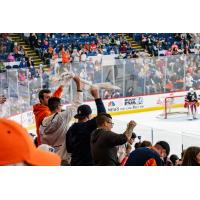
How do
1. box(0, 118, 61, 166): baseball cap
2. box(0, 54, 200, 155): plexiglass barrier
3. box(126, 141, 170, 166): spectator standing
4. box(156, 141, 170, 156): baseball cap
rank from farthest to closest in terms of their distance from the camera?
1. box(0, 54, 200, 155): plexiglass barrier
2. box(156, 141, 170, 156): baseball cap
3. box(126, 141, 170, 166): spectator standing
4. box(0, 118, 61, 166): baseball cap

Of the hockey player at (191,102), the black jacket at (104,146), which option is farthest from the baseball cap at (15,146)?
the hockey player at (191,102)

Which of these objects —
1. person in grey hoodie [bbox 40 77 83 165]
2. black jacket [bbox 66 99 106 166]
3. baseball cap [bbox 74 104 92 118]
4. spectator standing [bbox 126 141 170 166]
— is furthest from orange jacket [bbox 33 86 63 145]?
spectator standing [bbox 126 141 170 166]

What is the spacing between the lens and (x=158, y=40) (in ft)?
16.7

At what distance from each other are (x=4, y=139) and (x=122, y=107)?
12.0ft

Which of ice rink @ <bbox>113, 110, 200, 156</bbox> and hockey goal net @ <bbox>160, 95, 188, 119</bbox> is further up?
hockey goal net @ <bbox>160, 95, 188, 119</bbox>

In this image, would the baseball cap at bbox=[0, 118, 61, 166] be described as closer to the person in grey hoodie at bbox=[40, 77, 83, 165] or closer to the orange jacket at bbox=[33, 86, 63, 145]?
the person in grey hoodie at bbox=[40, 77, 83, 165]

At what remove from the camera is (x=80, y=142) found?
4.23 meters

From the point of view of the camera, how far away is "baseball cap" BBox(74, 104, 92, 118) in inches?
171

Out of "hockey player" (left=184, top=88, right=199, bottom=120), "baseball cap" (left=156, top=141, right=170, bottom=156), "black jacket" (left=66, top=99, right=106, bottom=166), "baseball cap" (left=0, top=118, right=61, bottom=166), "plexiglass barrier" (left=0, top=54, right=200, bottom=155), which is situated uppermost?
"baseball cap" (left=0, top=118, right=61, bottom=166)

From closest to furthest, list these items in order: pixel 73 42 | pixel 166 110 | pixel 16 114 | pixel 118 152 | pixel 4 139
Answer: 1. pixel 4 139
2. pixel 118 152
3. pixel 16 114
4. pixel 73 42
5. pixel 166 110

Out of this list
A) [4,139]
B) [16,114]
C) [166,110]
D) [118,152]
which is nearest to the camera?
[4,139]

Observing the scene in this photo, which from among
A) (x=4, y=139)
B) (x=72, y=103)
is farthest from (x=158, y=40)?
(x=4, y=139)

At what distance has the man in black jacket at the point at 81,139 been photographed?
418 centimetres

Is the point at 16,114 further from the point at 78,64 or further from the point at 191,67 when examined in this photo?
the point at 191,67
